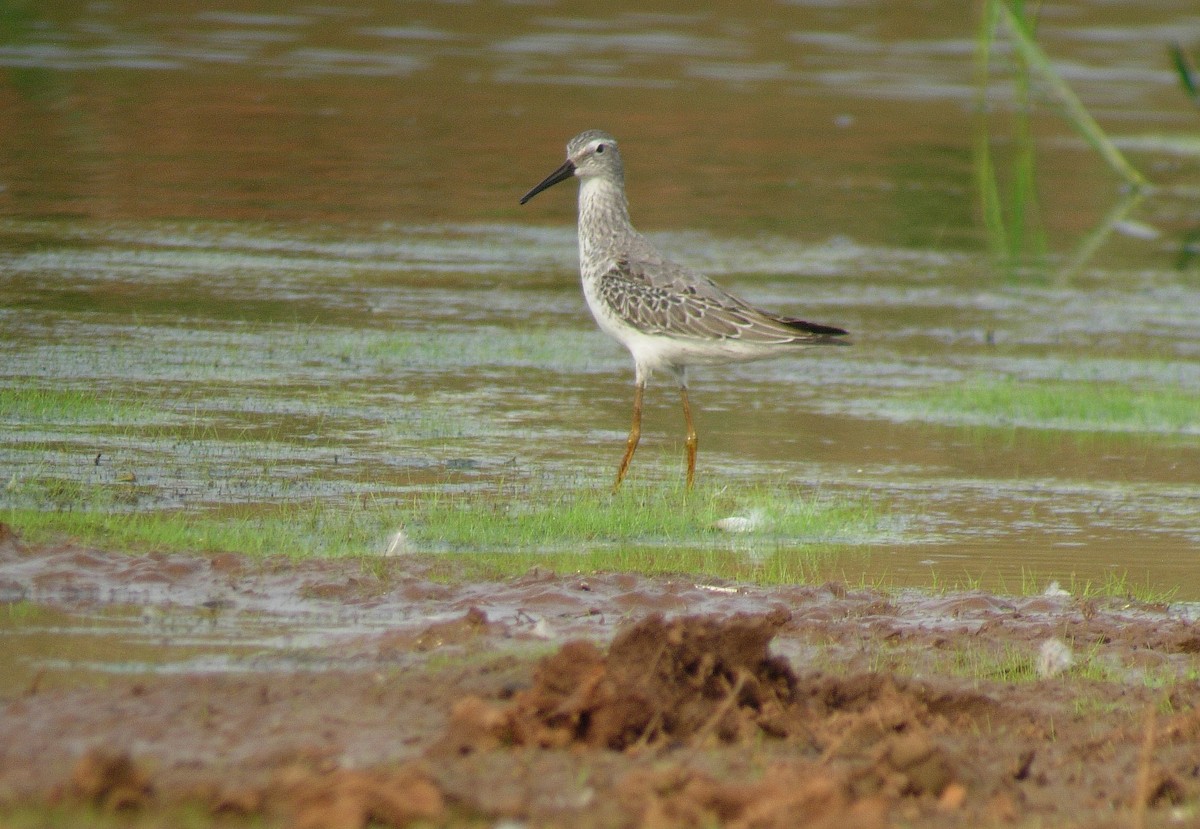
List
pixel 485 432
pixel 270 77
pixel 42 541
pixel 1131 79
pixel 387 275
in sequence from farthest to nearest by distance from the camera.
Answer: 1. pixel 1131 79
2. pixel 270 77
3. pixel 387 275
4. pixel 485 432
5. pixel 42 541

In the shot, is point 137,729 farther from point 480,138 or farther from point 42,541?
point 480,138

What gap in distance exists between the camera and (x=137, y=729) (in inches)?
188

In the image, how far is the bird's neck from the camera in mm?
9766

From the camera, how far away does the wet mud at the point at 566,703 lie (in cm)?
438

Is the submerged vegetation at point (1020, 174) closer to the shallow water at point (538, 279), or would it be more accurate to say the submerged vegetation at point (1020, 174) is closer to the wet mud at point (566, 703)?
the shallow water at point (538, 279)

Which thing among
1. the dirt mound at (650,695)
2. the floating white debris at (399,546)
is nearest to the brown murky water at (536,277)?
the floating white debris at (399,546)

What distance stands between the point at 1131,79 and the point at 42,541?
941 inches

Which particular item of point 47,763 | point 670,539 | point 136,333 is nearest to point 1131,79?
point 136,333

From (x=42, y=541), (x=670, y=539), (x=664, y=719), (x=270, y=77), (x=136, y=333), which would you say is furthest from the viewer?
(x=270, y=77)

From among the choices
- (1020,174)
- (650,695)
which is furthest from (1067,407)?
(1020,174)

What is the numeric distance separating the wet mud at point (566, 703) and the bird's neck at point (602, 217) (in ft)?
10.6

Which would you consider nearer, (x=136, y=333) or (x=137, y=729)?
(x=137, y=729)

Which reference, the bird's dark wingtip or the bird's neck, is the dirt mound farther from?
the bird's neck

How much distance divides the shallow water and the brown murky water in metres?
0.04
